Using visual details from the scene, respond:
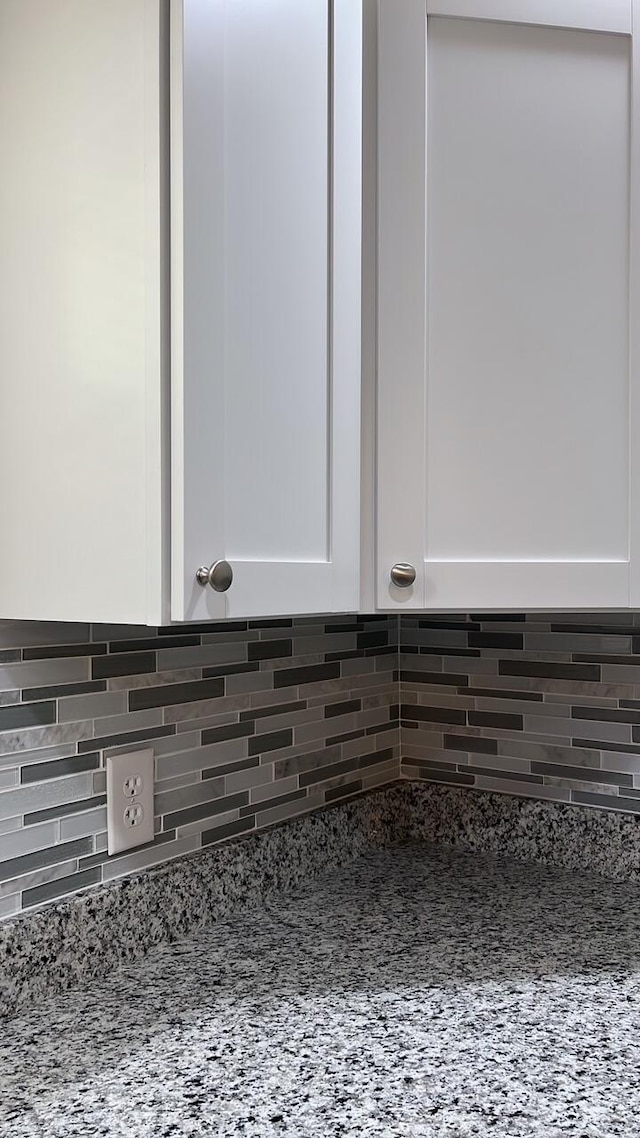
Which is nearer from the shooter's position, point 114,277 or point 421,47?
point 114,277

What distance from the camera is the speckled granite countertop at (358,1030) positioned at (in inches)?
33.0

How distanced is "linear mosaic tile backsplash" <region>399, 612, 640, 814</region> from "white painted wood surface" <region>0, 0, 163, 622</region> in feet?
2.97

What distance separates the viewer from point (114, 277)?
0.88 metres

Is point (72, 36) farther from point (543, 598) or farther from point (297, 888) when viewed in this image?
point (297, 888)

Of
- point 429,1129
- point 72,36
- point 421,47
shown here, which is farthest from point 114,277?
point 429,1129

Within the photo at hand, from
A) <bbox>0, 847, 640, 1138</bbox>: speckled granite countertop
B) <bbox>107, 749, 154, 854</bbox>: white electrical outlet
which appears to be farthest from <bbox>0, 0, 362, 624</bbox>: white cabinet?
<bbox>0, 847, 640, 1138</bbox>: speckled granite countertop

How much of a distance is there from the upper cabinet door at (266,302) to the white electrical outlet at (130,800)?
0.37m

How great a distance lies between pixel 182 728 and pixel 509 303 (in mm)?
722

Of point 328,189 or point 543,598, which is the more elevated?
point 328,189

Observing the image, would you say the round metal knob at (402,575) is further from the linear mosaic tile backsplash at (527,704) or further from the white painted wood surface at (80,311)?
the linear mosaic tile backsplash at (527,704)

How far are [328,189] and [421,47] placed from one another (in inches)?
9.4

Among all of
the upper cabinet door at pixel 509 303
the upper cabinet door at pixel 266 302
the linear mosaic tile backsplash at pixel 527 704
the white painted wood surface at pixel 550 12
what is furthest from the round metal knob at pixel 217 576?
the linear mosaic tile backsplash at pixel 527 704

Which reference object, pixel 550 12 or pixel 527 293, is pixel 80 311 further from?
pixel 550 12

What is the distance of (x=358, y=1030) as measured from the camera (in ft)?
3.26
